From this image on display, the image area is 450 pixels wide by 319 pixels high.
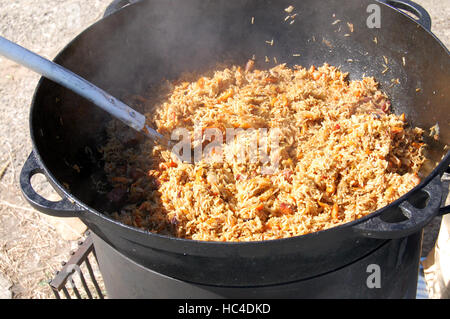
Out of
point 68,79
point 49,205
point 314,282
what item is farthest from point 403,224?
point 68,79

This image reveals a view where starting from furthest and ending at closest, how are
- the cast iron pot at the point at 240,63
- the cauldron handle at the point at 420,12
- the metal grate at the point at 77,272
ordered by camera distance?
the metal grate at the point at 77,272
the cauldron handle at the point at 420,12
the cast iron pot at the point at 240,63

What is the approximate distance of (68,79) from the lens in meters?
2.58

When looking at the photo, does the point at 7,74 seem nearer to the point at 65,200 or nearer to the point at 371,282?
the point at 65,200

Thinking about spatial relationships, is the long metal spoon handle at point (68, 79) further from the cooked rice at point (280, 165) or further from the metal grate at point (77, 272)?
the metal grate at point (77, 272)

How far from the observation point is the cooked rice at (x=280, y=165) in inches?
106

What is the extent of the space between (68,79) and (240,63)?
1.74 metres

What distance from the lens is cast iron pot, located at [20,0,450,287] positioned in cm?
196

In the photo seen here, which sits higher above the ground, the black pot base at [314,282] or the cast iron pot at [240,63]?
the cast iron pot at [240,63]

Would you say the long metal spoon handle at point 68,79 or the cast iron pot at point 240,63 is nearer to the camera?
the cast iron pot at point 240,63

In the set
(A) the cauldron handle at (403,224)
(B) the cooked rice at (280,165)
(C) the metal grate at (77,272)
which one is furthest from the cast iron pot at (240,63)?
(C) the metal grate at (77,272)

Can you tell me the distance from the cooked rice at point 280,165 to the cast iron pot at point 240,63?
168mm

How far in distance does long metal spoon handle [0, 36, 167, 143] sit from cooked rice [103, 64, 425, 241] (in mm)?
380

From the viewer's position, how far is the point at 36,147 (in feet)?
7.86

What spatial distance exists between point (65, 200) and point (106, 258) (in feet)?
2.32
